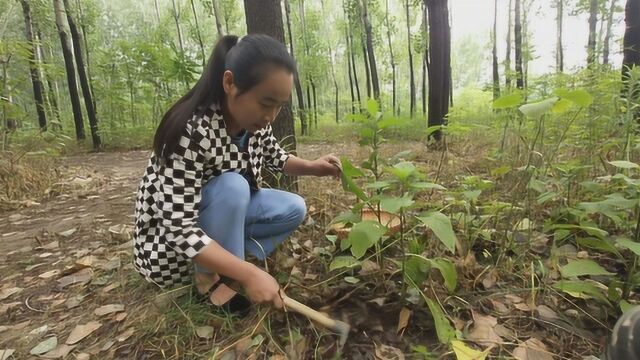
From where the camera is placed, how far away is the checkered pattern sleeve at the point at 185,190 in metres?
1.22

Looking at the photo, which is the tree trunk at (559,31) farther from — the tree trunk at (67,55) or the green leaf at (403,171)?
the green leaf at (403,171)

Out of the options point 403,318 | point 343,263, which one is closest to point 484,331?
point 403,318

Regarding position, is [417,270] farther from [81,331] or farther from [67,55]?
[67,55]

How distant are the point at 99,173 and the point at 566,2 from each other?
18937mm

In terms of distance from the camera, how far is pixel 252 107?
136 cm

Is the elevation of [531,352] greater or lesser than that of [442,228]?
lesser

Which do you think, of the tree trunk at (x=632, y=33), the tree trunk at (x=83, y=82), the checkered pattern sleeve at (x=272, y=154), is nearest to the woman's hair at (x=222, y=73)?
the checkered pattern sleeve at (x=272, y=154)


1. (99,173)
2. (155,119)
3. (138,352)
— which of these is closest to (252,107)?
(138,352)

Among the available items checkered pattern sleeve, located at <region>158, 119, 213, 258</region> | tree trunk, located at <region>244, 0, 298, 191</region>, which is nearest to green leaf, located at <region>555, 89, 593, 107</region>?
checkered pattern sleeve, located at <region>158, 119, 213, 258</region>

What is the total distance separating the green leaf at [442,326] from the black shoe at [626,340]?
0.41 meters

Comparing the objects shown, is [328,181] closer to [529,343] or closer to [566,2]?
[529,343]

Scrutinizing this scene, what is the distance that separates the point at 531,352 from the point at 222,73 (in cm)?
144

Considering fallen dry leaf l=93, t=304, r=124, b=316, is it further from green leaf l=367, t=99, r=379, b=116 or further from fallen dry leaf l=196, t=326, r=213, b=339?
green leaf l=367, t=99, r=379, b=116

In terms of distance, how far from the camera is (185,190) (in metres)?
1.31
